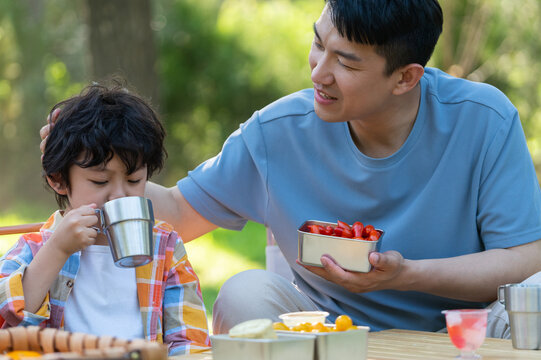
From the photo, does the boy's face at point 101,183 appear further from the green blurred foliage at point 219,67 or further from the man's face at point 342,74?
the green blurred foliage at point 219,67

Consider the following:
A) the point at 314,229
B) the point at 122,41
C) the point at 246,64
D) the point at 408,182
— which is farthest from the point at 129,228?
the point at 246,64

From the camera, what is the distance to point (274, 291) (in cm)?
254

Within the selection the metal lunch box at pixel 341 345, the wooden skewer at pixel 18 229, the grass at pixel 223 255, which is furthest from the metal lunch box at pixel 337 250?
the grass at pixel 223 255

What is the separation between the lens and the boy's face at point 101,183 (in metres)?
2.18

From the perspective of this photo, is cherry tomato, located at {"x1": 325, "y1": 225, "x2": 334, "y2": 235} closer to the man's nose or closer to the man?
the man

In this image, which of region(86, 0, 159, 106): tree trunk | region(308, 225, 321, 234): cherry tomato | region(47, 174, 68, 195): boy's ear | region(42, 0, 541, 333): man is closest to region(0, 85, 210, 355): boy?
region(47, 174, 68, 195): boy's ear

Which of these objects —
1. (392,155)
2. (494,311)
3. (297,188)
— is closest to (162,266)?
(297,188)

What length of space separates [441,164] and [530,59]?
26.9 ft

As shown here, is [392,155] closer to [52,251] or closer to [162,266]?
[162,266]

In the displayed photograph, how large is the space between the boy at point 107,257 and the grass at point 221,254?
4135 millimetres

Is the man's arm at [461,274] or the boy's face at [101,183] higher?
the boy's face at [101,183]

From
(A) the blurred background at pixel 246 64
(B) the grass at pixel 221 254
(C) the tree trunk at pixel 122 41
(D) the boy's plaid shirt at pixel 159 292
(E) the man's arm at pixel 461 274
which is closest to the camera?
(D) the boy's plaid shirt at pixel 159 292

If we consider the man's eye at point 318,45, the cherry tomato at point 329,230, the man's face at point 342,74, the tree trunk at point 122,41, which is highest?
the tree trunk at point 122,41

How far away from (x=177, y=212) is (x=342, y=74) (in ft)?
2.58
